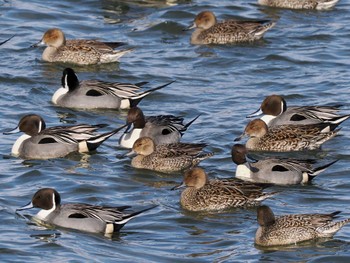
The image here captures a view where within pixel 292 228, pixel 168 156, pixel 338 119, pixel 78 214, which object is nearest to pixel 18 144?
pixel 168 156

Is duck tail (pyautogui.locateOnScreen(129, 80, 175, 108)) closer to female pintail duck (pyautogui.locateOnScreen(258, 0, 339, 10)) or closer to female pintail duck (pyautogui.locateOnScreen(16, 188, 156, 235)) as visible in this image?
female pintail duck (pyautogui.locateOnScreen(16, 188, 156, 235))

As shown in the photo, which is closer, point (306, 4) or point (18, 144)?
point (18, 144)

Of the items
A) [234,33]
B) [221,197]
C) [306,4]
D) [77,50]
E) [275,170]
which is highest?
[306,4]

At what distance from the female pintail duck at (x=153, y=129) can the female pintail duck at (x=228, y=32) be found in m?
5.03

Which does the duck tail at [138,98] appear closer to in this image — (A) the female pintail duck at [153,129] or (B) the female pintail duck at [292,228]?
(A) the female pintail duck at [153,129]

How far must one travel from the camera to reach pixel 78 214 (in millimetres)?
12781

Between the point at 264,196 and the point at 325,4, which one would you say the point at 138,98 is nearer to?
the point at 264,196

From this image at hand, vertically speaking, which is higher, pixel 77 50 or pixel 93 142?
pixel 77 50

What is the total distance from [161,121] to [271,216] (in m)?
3.98

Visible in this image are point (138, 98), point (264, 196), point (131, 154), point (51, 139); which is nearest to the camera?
point (264, 196)

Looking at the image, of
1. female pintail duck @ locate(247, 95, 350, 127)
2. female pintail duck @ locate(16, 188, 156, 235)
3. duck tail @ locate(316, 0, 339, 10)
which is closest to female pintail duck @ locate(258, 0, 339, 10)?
duck tail @ locate(316, 0, 339, 10)

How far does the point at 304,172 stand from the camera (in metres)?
14.6

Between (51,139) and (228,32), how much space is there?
20.5 ft

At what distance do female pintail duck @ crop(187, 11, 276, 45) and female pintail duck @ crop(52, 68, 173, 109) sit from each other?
3.36m
